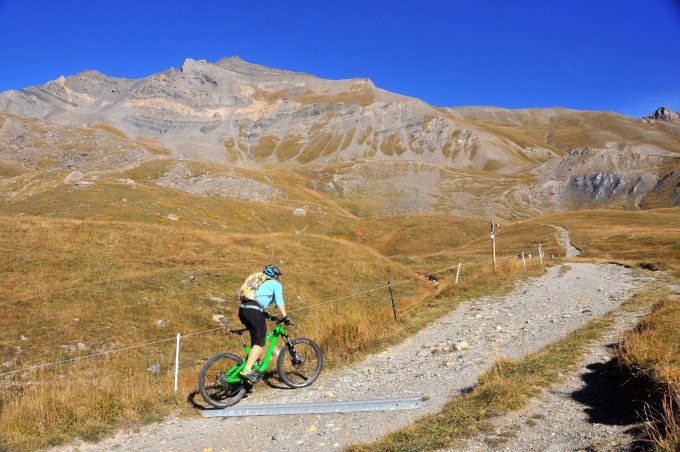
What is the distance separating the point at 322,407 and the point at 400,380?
2.48 meters

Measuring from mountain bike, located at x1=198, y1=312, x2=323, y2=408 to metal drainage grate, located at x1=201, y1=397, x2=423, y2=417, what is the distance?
418 mm

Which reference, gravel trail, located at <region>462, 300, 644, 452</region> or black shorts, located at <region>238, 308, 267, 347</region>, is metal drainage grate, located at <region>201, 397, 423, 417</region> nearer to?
black shorts, located at <region>238, 308, 267, 347</region>

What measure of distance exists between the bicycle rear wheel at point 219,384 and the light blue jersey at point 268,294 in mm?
1543

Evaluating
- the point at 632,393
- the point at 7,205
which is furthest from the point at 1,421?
the point at 7,205

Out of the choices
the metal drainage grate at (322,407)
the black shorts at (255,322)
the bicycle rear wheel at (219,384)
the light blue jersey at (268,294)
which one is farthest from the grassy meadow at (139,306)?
the light blue jersey at (268,294)

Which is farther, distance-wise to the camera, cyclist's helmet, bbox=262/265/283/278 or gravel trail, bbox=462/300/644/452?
cyclist's helmet, bbox=262/265/283/278

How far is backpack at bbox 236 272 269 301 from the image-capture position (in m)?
10.4

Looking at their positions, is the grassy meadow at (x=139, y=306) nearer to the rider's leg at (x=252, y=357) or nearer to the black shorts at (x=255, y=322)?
the rider's leg at (x=252, y=357)

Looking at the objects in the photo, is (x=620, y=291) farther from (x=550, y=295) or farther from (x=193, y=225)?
(x=193, y=225)

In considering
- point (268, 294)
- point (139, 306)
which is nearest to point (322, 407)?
point (268, 294)

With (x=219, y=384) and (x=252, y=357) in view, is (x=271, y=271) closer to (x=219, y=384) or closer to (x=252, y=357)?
(x=252, y=357)

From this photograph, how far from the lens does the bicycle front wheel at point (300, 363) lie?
1123 cm

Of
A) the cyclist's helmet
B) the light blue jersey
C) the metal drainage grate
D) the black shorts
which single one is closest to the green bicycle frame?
the black shorts

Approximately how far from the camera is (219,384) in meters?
10.2
